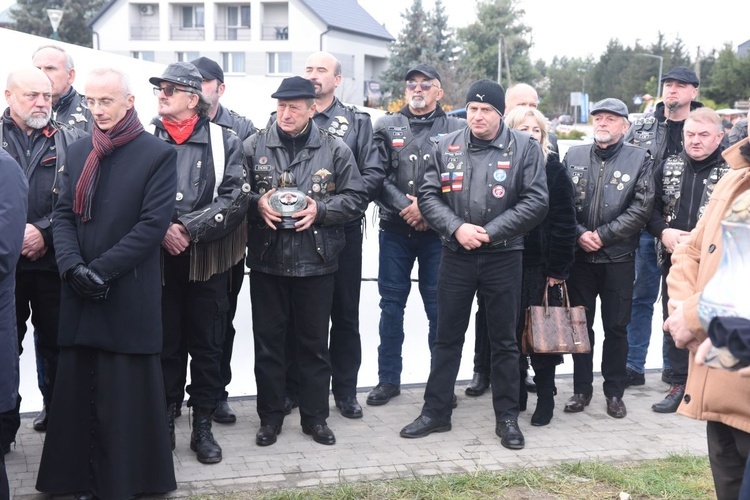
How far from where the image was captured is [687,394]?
10.2 feet

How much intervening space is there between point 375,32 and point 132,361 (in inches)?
2139

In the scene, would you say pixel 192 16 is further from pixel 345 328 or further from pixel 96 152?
pixel 96 152

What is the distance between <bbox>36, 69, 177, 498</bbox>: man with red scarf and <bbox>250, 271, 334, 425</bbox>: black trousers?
1052 millimetres

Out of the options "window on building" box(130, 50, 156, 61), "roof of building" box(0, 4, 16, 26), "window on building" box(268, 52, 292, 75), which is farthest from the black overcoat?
"roof of building" box(0, 4, 16, 26)

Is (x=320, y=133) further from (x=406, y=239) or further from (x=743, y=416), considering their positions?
(x=743, y=416)

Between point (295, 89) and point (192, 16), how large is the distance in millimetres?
55895

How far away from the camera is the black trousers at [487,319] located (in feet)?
17.5

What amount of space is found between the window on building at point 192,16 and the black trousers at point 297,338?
182 ft

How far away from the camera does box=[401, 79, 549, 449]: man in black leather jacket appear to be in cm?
523

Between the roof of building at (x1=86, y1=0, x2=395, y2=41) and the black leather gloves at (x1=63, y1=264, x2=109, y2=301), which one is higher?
the roof of building at (x1=86, y1=0, x2=395, y2=41)

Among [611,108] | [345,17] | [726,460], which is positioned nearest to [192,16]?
[345,17]

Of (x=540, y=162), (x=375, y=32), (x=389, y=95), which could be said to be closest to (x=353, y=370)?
(x=540, y=162)

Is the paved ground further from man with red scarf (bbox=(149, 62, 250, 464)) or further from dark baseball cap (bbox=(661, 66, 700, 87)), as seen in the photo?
dark baseball cap (bbox=(661, 66, 700, 87))

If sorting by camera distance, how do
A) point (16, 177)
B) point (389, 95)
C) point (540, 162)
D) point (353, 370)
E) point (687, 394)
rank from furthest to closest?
point (389, 95) < point (353, 370) < point (540, 162) < point (16, 177) < point (687, 394)
